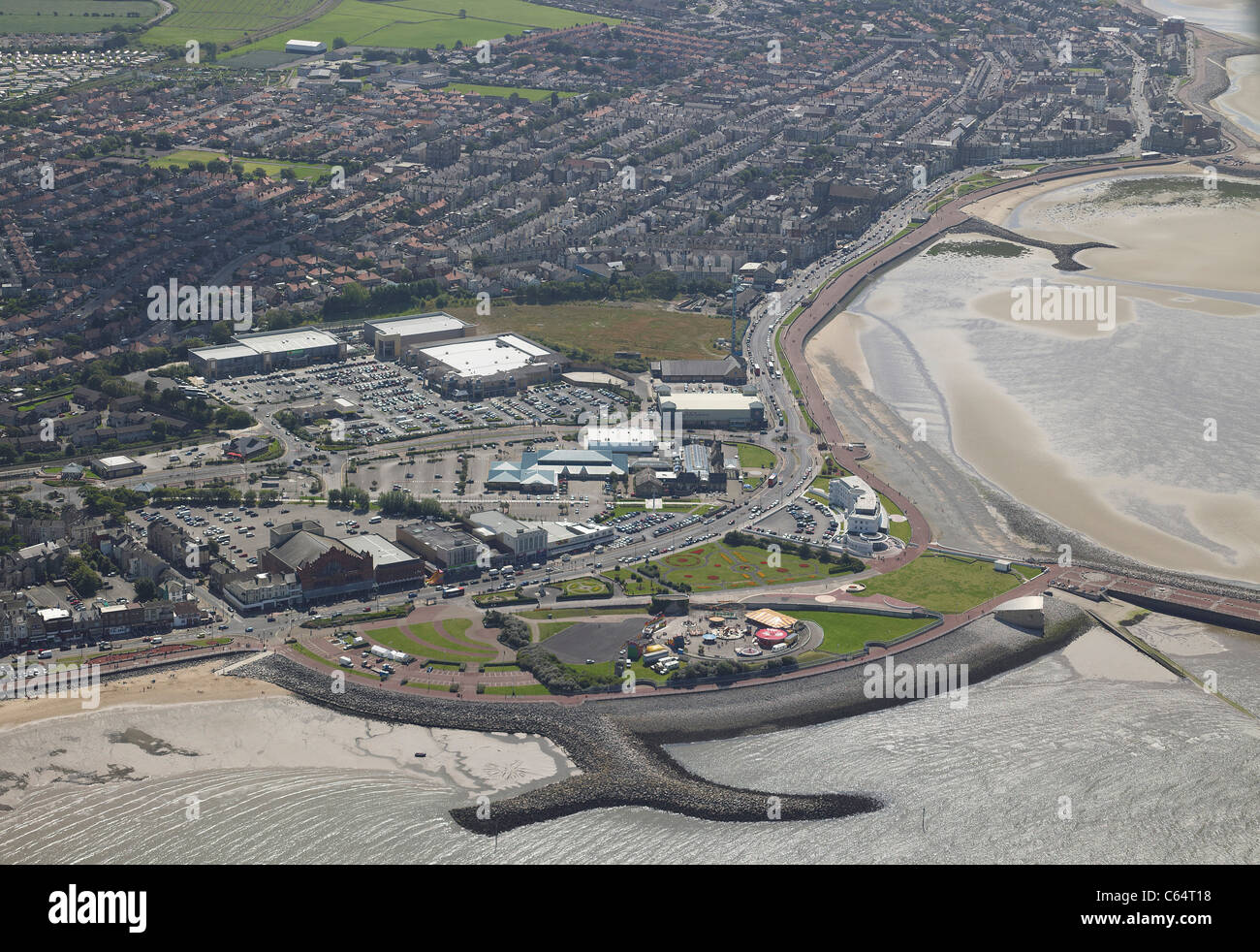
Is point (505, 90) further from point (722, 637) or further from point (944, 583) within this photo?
point (722, 637)

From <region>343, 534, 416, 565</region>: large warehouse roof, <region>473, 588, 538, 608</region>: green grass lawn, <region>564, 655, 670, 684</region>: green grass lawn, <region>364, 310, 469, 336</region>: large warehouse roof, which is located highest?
<region>364, 310, 469, 336</region>: large warehouse roof

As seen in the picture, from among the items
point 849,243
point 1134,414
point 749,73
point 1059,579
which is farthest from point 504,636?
point 749,73

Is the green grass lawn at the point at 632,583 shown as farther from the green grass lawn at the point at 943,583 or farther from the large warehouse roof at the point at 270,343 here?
the large warehouse roof at the point at 270,343

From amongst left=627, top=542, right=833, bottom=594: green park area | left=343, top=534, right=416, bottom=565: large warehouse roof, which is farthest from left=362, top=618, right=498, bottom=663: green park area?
left=627, top=542, right=833, bottom=594: green park area

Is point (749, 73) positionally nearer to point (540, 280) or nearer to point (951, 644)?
point (540, 280)

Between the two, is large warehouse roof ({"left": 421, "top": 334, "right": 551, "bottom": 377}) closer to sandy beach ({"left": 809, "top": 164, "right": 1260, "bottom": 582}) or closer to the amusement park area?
sandy beach ({"left": 809, "top": 164, "right": 1260, "bottom": 582})

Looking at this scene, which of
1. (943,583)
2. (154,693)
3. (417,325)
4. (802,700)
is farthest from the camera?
(417,325)

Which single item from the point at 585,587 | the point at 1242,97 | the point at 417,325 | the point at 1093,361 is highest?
the point at 1242,97

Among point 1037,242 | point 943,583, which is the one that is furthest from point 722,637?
point 1037,242
